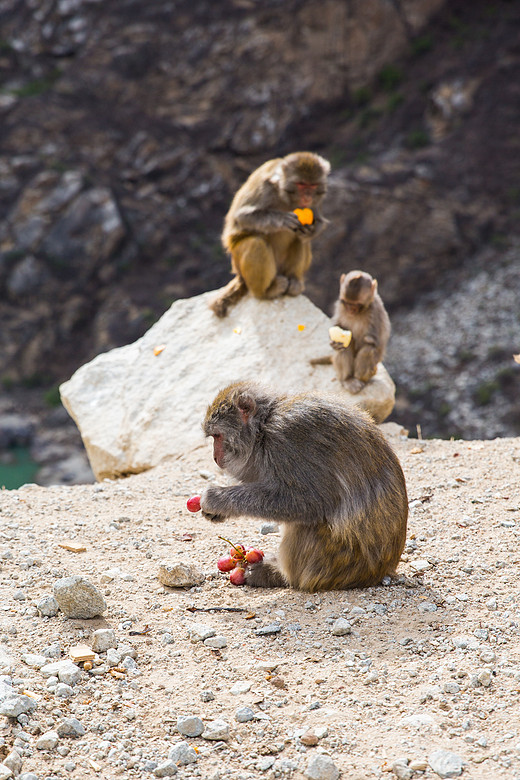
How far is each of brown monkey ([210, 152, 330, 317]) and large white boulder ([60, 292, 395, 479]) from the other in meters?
0.18

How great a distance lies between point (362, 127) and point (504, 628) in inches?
1118

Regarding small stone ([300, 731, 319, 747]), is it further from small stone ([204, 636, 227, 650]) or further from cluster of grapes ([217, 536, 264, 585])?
cluster of grapes ([217, 536, 264, 585])

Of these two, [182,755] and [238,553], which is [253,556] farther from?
[182,755]

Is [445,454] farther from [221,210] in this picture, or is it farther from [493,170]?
[221,210]

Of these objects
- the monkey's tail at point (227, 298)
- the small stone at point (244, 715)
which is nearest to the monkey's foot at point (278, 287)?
the monkey's tail at point (227, 298)

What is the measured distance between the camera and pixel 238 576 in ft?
12.0

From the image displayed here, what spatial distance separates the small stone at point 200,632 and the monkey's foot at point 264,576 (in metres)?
0.54

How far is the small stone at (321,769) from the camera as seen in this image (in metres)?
2.28

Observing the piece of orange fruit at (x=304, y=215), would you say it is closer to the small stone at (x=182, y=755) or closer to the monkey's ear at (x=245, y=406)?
the monkey's ear at (x=245, y=406)

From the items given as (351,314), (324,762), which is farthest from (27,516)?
(351,314)

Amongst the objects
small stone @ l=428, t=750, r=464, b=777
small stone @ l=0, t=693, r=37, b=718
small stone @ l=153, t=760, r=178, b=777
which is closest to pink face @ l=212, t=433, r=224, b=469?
small stone @ l=0, t=693, r=37, b=718

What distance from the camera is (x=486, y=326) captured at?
22.8 m

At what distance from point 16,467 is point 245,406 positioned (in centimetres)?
2099

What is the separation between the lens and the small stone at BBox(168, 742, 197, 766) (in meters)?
2.37
